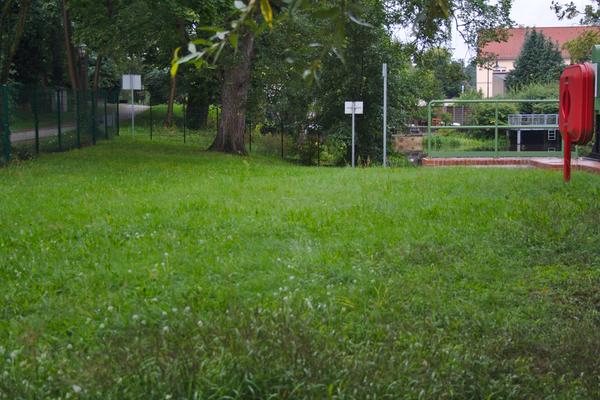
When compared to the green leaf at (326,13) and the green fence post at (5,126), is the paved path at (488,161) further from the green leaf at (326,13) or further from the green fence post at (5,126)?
the green leaf at (326,13)

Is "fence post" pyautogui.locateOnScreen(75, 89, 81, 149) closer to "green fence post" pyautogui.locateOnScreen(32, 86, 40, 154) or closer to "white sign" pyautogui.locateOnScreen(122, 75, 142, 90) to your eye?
"green fence post" pyautogui.locateOnScreen(32, 86, 40, 154)

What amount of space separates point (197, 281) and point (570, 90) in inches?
307

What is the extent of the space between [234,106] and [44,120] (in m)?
5.51

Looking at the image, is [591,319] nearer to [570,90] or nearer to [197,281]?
[197,281]

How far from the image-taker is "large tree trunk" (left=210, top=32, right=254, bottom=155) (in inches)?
940

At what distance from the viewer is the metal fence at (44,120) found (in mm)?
19453

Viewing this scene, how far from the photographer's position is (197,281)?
690cm

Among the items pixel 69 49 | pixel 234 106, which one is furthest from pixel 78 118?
pixel 69 49

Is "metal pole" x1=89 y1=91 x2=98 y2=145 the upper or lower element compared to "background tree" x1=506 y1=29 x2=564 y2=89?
lower

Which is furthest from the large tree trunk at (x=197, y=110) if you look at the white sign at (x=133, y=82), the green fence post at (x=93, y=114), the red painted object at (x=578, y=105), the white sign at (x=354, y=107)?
the red painted object at (x=578, y=105)

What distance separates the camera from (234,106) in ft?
79.7

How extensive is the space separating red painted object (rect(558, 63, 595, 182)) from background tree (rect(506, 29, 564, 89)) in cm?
4761

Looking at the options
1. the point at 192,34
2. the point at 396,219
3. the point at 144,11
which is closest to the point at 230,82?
the point at 192,34

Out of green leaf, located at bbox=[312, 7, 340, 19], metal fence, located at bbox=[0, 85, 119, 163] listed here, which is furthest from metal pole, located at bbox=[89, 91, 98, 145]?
green leaf, located at bbox=[312, 7, 340, 19]
